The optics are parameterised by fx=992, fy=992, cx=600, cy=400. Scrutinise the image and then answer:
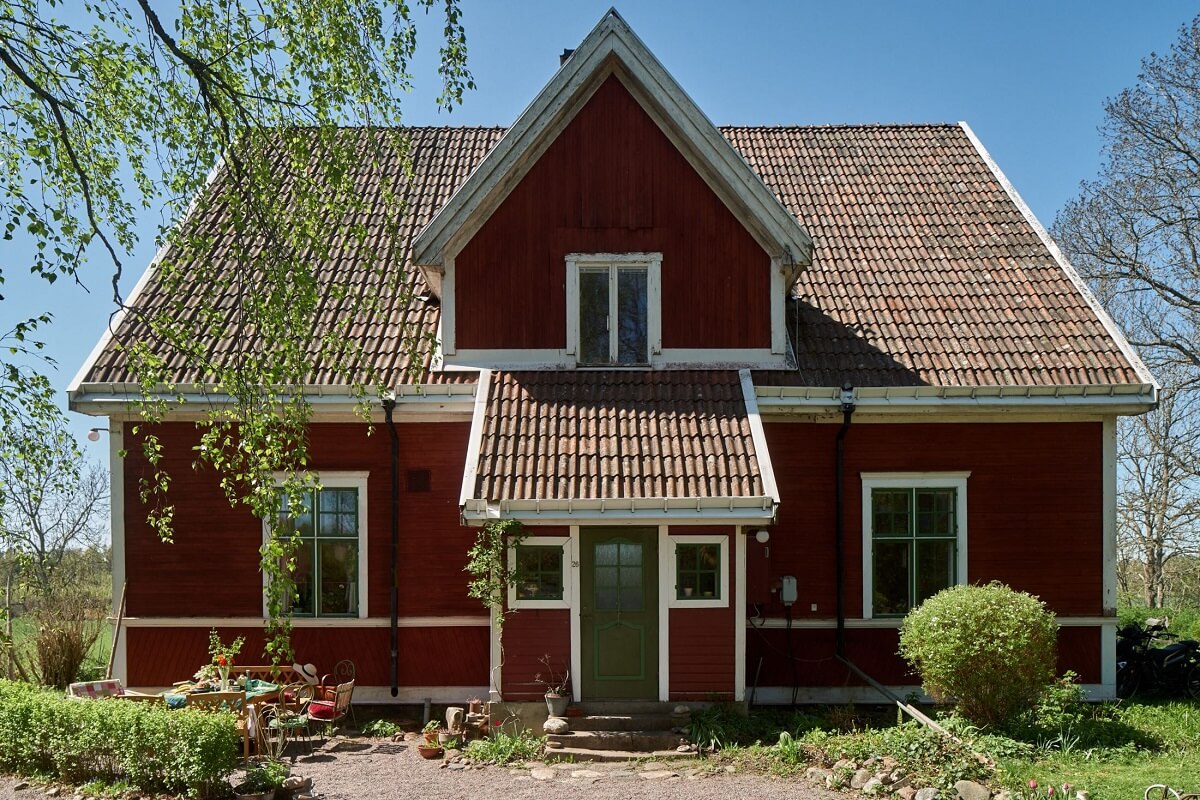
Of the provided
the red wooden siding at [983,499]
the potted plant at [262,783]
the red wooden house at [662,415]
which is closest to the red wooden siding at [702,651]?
the red wooden house at [662,415]

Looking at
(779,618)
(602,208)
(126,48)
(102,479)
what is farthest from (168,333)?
(102,479)

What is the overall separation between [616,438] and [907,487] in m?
4.02

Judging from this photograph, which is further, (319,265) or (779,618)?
(319,265)

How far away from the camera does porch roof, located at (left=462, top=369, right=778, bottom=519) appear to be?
10961 millimetres

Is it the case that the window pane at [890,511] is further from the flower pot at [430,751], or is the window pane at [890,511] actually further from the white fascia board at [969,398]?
the flower pot at [430,751]

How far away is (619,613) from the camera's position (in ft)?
38.0

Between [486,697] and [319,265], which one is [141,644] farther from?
[319,265]

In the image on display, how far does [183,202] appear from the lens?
26.6ft

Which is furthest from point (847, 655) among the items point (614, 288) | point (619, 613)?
point (614, 288)

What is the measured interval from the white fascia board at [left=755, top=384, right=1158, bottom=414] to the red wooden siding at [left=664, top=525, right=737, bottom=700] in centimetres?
251

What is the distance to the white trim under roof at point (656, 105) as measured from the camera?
1251 cm

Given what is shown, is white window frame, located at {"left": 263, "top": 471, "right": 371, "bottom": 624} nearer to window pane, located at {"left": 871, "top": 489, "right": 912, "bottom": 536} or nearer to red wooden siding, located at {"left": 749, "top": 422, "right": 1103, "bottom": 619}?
red wooden siding, located at {"left": 749, "top": 422, "right": 1103, "bottom": 619}

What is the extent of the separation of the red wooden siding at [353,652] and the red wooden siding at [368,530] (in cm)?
27

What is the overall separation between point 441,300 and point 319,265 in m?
2.65
